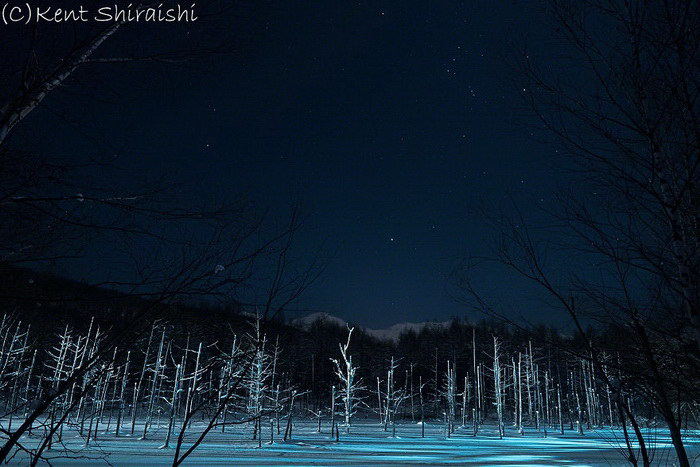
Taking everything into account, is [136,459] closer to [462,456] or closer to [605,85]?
[462,456]

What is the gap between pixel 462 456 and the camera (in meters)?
17.9

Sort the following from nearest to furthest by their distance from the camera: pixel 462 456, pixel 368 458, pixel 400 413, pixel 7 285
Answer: pixel 7 285 → pixel 368 458 → pixel 462 456 → pixel 400 413

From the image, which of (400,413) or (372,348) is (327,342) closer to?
(372,348)

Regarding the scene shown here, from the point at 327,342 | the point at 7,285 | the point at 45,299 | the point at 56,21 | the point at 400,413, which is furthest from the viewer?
the point at 327,342

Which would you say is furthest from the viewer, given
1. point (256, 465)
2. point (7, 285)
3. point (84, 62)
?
point (256, 465)

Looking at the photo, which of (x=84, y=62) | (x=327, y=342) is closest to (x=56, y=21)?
(x=84, y=62)

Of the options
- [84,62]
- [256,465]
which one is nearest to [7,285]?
[84,62]

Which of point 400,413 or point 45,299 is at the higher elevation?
point 45,299

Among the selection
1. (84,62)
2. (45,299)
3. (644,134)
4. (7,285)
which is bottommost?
(45,299)

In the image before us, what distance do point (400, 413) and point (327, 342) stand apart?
53.6 feet

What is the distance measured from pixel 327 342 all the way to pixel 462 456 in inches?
Result: 2035

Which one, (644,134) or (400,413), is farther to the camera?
(400,413)

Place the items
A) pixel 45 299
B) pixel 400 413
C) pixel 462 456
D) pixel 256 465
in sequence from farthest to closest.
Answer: pixel 400 413 → pixel 462 456 → pixel 256 465 → pixel 45 299

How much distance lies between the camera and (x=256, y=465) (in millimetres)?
13523
